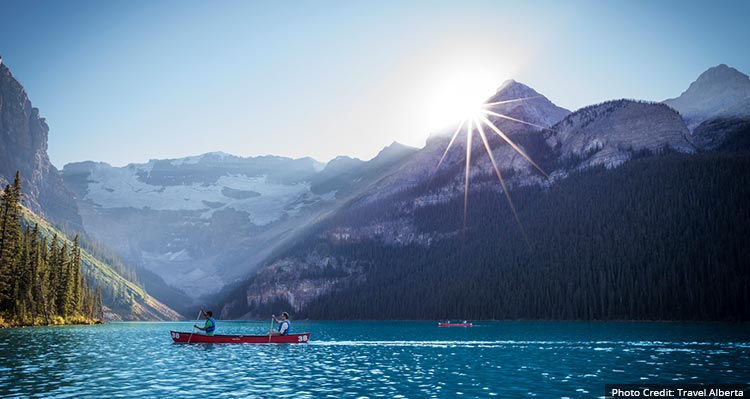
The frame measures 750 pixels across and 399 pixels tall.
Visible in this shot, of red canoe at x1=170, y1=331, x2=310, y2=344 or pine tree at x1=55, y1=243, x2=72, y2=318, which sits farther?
pine tree at x1=55, y1=243, x2=72, y2=318

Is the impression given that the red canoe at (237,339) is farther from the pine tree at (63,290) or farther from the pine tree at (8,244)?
the pine tree at (63,290)

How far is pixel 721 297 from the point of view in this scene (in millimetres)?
180500

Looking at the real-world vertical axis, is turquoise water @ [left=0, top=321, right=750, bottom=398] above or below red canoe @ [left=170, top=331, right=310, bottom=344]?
below

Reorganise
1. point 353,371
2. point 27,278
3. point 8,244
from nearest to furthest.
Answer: point 353,371 < point 8,244 < point 27,278

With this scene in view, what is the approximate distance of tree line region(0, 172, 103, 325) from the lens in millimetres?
125750

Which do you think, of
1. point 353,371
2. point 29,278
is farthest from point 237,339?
point 29,278

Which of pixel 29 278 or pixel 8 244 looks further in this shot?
pixel 29 278

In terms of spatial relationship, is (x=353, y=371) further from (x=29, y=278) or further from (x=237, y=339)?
(x=29, y=278)

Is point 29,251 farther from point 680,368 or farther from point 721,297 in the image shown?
point 721,297

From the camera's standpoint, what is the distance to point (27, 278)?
131750 millimetres

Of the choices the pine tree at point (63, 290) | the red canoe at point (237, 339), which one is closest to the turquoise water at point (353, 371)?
the red canoe at point (237, 339)

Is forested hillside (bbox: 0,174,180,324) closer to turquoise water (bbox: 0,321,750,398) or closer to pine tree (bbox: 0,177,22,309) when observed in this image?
pine tree (bbox: 0,177,22,309)

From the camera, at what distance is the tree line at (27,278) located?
126 m

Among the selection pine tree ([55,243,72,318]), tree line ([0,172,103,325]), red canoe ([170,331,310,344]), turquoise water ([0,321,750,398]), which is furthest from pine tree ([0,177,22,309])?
red canoe ([170,331,310,344])
